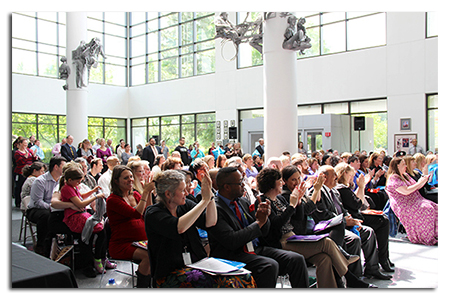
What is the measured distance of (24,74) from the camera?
2034 cm

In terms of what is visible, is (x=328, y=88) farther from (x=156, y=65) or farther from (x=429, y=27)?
(x=156, y=65)

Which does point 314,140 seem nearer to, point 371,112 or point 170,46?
point 371,112

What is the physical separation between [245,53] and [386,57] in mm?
6892

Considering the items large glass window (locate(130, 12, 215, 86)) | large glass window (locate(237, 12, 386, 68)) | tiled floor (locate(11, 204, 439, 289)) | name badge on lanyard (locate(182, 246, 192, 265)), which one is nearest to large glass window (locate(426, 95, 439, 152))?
large glass window (locate(237, 12, 386, 68))

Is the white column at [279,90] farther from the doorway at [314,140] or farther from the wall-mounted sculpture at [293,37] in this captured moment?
the doorway at [314,140]

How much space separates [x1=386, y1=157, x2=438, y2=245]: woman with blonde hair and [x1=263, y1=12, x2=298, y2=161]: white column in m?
2.52

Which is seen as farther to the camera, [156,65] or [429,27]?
[156,65]

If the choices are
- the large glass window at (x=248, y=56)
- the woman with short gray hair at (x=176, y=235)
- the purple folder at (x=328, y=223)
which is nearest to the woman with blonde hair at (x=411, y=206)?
the purple folder at (x=328, y=223)

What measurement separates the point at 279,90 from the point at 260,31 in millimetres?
1523

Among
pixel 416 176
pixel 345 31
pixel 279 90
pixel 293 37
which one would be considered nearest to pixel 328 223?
pixel 416 176

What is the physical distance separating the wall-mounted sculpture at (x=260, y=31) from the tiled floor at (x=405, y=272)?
4084 mm

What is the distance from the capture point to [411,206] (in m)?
6.05

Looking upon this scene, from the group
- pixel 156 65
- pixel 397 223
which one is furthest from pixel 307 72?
pixel 397 223

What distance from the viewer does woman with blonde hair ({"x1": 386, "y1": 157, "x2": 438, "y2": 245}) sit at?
5871 millimetres
